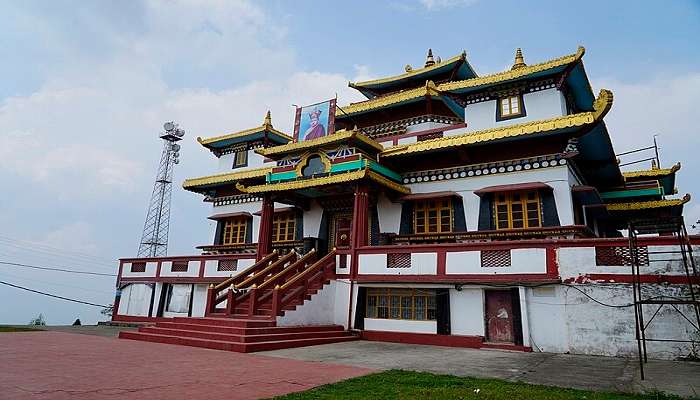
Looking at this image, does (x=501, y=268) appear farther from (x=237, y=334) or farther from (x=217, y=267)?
(x=217, y=267)

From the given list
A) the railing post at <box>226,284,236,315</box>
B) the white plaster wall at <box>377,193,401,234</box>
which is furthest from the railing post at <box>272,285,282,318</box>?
the white plaster wall at <box>377,193,401,234</box>

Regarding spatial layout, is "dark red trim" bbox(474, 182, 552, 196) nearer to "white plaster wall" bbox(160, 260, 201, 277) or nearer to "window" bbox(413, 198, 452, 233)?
"window" bbox(413, 198, 452, 233)

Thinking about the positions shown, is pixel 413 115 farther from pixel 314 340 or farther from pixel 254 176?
pixel 314 340

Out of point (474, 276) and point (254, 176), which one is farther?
point (254, 176)

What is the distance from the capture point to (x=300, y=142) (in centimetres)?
1862

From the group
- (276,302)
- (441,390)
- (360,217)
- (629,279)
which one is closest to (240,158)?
(360,217)

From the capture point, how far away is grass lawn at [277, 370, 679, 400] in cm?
619


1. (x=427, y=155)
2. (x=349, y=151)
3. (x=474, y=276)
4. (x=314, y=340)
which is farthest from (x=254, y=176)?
(x=474, y=276)

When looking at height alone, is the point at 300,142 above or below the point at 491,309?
above

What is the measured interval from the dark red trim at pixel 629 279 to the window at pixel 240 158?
1754 centimetres

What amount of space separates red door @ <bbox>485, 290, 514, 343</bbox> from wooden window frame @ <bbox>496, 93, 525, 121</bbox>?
23.1ft

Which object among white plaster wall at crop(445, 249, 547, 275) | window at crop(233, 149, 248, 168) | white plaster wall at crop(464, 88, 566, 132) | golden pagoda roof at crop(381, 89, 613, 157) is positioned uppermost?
window at crop(233, 149, 248, 168)

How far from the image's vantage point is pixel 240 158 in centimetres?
2530

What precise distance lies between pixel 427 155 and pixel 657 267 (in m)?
8.40
